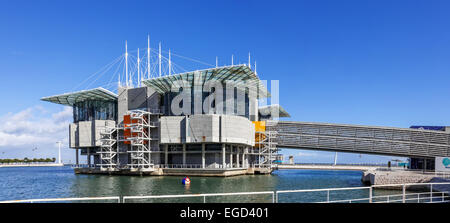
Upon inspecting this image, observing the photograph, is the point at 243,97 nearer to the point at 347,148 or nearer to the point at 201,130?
the point at 201,130

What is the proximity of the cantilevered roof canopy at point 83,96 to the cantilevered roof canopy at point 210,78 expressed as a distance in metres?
16.5

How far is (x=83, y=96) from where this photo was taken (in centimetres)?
9244

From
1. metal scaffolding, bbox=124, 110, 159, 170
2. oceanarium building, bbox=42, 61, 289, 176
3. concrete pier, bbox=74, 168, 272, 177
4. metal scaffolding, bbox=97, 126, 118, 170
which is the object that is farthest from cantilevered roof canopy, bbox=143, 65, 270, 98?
concrete pier, bbox=74, 168, 272, 177

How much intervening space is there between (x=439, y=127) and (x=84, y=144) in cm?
9664

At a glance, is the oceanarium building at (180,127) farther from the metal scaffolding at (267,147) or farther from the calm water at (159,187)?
the calm water at (159,187)

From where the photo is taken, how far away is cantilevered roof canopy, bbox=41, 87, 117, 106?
3494 inches

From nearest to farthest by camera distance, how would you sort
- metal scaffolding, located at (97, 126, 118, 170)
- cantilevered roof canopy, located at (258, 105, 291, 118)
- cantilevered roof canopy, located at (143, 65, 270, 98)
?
cantilevered roof canopy, located at (143, 65, 270, 98) → metal scaffolding, located at (97, 126, 118, 170) → cantilevered roof canopy, located at (258, 105, 291, 118)

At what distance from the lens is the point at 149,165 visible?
7675cm

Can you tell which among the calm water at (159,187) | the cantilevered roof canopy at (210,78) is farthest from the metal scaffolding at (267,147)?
the calm water at (159,187)

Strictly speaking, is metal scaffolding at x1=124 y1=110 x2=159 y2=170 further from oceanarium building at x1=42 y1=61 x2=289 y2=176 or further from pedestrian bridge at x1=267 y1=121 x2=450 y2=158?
pedestrian bridge at x1=267 y1=121 x2=450 y2=158

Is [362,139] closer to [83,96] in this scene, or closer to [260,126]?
[260,126]

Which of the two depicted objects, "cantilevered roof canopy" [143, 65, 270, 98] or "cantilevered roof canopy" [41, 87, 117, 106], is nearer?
"cantilevered roof canopy" [143, 65, 270, 98]

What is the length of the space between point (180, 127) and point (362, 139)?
155ft
